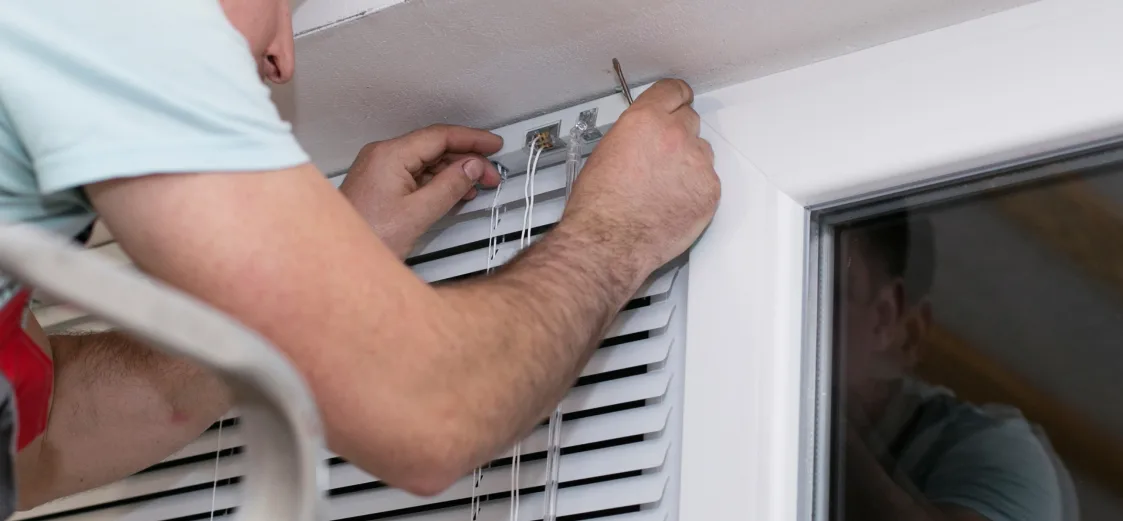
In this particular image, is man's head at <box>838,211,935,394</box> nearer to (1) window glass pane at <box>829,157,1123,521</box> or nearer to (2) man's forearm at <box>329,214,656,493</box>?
(1) window glass pane at <box>829,157,1123,521</box>

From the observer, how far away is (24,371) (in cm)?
78

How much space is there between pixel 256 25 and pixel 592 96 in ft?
1.15

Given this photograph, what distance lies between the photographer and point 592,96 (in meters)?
0.99

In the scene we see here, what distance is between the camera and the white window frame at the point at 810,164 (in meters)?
0.78

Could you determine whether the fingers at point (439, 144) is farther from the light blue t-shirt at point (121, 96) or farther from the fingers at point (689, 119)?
the light blue t-shirt at point (121, 96)

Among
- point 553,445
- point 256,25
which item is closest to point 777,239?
point 553,445

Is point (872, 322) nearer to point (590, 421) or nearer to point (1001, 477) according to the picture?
point (1001, 477)

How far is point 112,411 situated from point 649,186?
0.55 meters

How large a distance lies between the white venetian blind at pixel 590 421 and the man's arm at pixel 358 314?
0.22m

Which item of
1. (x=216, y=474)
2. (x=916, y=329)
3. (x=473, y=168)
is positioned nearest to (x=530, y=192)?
(x=473, y=168)

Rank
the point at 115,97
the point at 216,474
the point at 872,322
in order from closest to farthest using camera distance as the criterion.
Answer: the point at 115,97, the point at 872,322, the point at 216,474

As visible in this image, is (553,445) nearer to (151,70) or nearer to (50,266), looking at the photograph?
(151,70)

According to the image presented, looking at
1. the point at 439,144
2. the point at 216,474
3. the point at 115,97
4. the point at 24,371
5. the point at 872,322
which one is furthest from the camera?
the point at 216,474

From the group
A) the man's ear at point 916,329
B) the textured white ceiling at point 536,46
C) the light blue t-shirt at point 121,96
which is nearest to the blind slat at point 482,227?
the textured white ceiling at point 536,46
